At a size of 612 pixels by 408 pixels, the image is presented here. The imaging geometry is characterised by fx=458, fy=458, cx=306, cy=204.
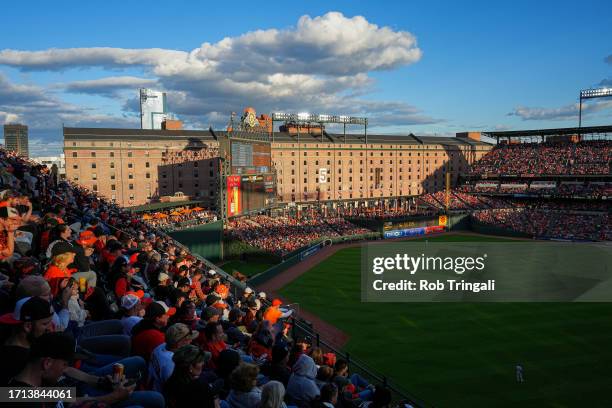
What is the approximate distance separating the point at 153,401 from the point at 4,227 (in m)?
5.38

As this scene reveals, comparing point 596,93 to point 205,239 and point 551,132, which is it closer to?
point 551,132

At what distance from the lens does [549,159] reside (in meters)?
85.3

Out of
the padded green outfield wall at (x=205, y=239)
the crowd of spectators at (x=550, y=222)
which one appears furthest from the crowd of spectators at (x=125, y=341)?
the crowd of spectators at (x=550, y=222)

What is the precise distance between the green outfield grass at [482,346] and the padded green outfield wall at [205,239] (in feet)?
50.6

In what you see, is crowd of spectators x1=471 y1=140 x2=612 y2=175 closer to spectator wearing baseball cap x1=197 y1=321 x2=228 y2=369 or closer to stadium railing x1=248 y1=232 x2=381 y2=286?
stadium railing x1=248 y1=232 x2=381 y2=286

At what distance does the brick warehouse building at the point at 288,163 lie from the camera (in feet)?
240

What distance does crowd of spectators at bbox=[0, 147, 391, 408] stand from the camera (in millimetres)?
4512

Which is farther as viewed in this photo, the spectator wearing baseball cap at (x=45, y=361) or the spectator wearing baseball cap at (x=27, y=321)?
the spectator wearing baseball cap at (x=27, y=321)

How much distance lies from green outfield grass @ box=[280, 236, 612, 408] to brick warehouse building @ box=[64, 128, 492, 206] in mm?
49072

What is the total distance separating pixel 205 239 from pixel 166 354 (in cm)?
4283

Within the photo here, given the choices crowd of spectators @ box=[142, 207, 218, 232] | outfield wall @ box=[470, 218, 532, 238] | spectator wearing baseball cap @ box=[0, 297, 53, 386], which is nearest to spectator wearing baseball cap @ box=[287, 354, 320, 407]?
spectator wearing baseball cap @ box=[0, 297, 53, 386]

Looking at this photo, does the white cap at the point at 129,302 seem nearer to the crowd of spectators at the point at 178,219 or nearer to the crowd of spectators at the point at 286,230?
the crowd of spectators at the point at 178,219

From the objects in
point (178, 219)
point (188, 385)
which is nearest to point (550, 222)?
point (178, 219)

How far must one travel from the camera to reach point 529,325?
27094 mm
